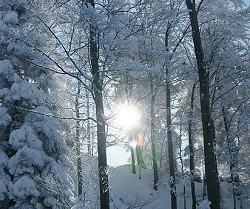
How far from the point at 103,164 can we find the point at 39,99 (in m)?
3.91

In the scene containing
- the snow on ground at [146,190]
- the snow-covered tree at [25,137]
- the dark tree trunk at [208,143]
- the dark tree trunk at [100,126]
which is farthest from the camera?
the snow on ground at [146,190]

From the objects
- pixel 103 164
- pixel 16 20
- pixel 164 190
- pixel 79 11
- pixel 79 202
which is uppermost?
pixel 16 20

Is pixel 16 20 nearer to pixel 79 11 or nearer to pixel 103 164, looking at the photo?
pixel 79 11

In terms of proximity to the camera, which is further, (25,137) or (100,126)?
(25,137)

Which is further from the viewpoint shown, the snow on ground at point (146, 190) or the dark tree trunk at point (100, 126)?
the snow on ground at point (146, 190)

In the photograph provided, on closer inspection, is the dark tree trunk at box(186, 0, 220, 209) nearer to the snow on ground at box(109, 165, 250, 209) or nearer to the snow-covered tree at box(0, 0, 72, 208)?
the snow-covered tree at box(0, 0, 72, 208)

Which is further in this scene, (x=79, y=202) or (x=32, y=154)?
(x=32, y=154)

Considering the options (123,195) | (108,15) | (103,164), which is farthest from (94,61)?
(123,195)

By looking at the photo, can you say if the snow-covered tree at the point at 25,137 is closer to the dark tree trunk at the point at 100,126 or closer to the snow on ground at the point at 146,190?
the dark tree trunk at the point at 100,126

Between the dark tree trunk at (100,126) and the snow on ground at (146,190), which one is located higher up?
the dark tree trunk at (100,126)

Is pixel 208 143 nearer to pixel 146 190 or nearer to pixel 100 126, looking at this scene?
pixel 100 126

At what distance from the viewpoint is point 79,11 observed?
23.6ft

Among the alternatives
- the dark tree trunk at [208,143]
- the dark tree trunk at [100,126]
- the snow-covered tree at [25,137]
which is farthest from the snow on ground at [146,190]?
the dark tree trunk at [100,126]

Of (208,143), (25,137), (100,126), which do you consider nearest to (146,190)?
(25,137)
